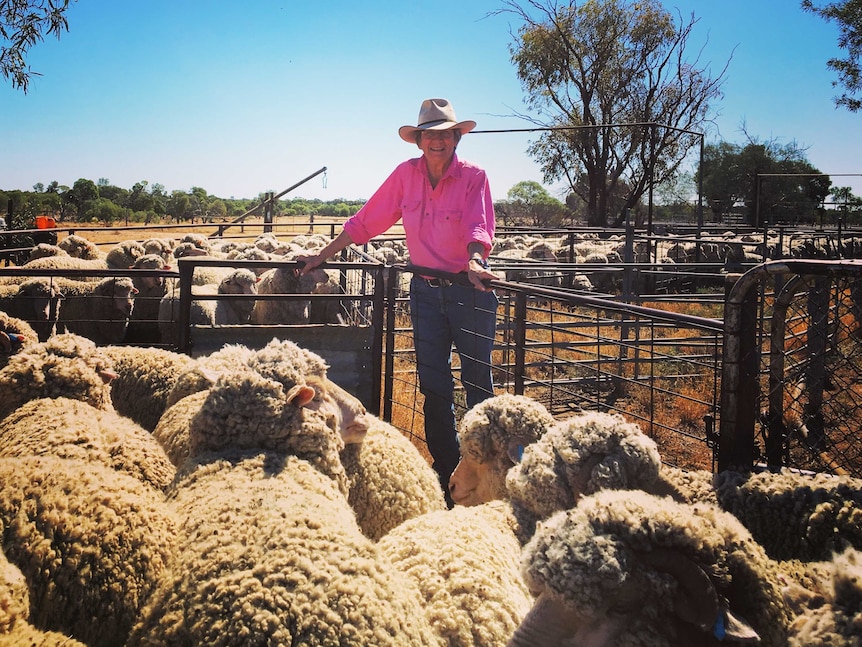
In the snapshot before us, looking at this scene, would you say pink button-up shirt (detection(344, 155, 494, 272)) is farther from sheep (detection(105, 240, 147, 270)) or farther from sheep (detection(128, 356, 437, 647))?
sheep (detection(105, 240, 147, 270))

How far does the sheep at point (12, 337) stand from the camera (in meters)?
4.30

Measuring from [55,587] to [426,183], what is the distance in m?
3.12

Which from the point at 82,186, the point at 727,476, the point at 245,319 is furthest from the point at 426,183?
the point at 82,186

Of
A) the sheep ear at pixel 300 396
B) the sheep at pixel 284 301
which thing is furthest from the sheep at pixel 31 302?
the sheep ear at pixel 300 396

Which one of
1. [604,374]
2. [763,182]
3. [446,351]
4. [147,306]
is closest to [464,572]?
[604,374]

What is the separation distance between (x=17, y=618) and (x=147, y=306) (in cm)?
780

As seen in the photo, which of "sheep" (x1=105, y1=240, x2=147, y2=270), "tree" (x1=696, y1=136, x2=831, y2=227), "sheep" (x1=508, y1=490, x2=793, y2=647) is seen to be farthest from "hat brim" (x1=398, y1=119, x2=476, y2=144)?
"tree" (x1=696, y1=136, x2=831, y2=227)

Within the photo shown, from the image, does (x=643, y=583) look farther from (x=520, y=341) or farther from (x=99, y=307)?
(x=99, y=307)

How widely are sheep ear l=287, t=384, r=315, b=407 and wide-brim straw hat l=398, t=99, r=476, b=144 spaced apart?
208cm

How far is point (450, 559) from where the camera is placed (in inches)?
92.4

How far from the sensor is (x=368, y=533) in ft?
10.2

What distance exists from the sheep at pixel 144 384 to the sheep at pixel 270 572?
196 centimetres

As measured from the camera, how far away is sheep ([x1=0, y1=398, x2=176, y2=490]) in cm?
268

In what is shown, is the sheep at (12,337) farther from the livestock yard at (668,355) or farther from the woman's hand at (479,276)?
the woman's hand at (479,276)
